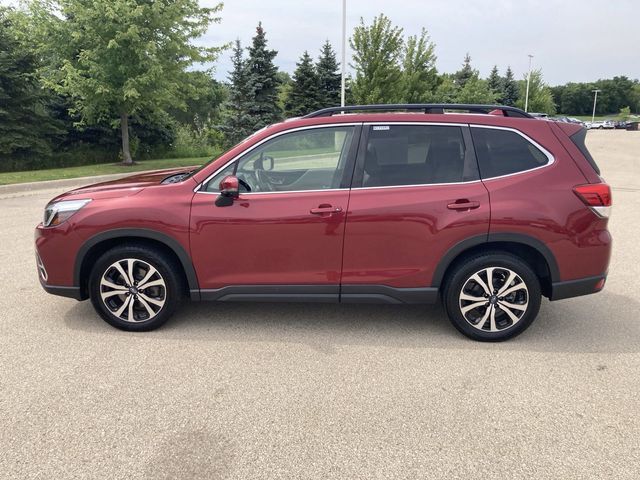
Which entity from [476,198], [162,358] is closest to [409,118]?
[476,198]

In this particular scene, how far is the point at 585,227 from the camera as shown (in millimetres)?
3658

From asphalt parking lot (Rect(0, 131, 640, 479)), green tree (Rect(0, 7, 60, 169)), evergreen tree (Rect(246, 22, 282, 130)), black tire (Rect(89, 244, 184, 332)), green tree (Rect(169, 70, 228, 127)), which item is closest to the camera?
asphalt parking lot (Rect(0, 131, 640, 479))

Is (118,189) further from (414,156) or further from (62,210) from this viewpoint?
(414,156)

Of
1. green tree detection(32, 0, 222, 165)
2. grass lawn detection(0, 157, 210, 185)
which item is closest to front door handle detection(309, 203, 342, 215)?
grass lawn detection(0, 157, 210, 185)

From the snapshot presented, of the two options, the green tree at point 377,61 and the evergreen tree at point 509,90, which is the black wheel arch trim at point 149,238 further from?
the evergreen tree at point 509,90

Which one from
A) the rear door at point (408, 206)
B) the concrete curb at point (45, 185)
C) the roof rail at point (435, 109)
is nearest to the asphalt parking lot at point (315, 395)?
the rear door at point (408, 206)

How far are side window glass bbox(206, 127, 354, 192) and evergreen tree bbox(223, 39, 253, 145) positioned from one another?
27.7m

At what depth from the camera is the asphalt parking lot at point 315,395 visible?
96.4 inches

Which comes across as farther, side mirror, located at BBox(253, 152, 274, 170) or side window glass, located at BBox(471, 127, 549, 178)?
side mirror, located at BBox(253, 152, 274, 170)

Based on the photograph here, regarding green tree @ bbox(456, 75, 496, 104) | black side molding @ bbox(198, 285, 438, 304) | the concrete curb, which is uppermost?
green tree @ bbox(456, 75, 496, 104)

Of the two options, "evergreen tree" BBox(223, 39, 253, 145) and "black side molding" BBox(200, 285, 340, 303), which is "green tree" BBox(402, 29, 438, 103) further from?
"black side molding" BBox(200, 285, 340, 303)

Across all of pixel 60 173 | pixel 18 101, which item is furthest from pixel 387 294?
pixel 18 101

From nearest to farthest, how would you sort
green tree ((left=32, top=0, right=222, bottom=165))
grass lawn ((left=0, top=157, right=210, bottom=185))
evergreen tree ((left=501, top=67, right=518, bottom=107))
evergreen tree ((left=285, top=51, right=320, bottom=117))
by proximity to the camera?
grass lawn ((left=0, top=157, right=210, bottom=185))
green tree ((left=32, top=0, right=222, bottom=165))
evergreen tree ((left=285, top=51, right=320, bottom=117))
evergreen tree ((left=501, top=67, right=518, bottom=107))

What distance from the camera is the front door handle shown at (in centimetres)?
366
